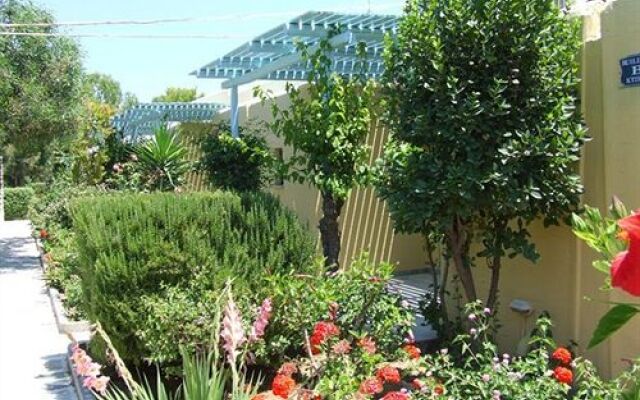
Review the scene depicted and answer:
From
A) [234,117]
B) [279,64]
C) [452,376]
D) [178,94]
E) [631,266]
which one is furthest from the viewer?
[178,94]

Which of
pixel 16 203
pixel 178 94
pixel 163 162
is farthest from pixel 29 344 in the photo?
pixel 178 94

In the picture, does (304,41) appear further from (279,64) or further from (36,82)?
(36,82)

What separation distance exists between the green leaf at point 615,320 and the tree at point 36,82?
44.2 feet

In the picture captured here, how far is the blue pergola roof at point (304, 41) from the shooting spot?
7.44m

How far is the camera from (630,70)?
189 inches

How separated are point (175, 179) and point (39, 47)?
4922 mm

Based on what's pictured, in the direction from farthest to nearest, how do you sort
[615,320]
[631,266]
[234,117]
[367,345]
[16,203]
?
[16,203] → [234,117] → [367,345] → [615,320] → [631,266]

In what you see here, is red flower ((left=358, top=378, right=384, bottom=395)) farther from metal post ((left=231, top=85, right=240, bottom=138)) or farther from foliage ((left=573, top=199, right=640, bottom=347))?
metal post ((left=231, top=85, right=240, bottom=138))

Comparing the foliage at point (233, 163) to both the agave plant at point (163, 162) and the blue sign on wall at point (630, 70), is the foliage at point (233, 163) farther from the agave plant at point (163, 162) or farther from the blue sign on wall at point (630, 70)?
the blue sign on wall at point (630, 70)

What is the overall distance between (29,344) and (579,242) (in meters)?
6.04

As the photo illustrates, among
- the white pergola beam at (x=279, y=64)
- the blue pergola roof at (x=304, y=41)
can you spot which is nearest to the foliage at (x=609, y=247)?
the blue pergola roof at (x=304, y=41)

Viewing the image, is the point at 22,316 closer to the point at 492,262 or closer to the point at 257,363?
the point at 257,363

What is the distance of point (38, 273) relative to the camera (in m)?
13.0

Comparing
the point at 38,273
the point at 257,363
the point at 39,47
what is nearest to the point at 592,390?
the point at 257,363
